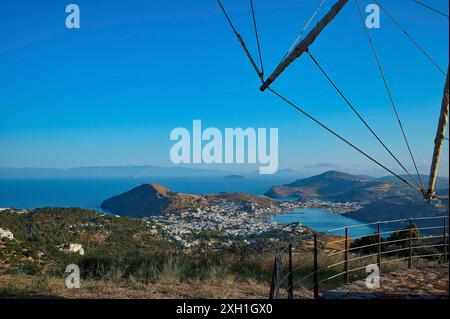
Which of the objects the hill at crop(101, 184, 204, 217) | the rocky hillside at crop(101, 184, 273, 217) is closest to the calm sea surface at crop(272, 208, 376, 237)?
the rocky hillside at crop(101, 184, 273, 217)

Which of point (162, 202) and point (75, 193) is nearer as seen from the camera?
point (162, 202)

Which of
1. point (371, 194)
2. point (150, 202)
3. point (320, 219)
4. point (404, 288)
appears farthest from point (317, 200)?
point (404, 288)
